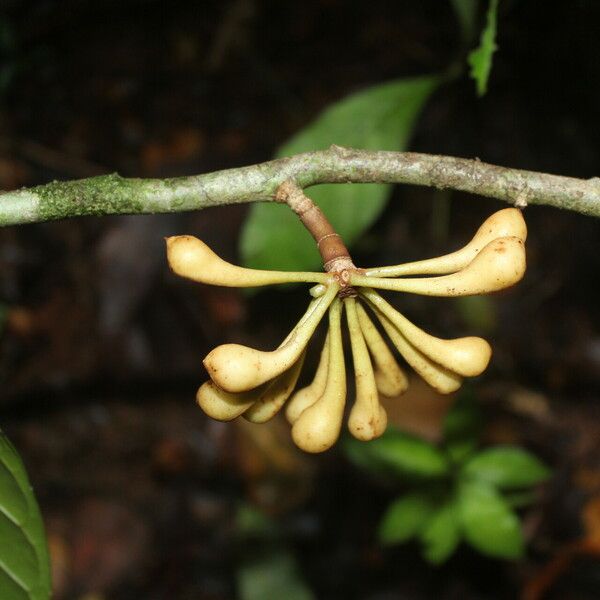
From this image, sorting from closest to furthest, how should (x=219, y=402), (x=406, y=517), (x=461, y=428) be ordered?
(x=219, y=402), (x=406, y=517), (x=461, y=428)

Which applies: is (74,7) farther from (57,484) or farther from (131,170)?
(57,484)

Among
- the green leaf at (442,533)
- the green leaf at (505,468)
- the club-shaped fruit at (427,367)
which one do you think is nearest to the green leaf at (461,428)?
the green leaf at (505,468)

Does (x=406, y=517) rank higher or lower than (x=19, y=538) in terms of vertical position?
higher

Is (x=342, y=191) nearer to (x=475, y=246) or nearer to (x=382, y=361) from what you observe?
(x=382, y=361)

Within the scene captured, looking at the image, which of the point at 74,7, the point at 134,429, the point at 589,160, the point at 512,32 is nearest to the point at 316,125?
the point at 512,32

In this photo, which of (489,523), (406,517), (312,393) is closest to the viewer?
(312,393)

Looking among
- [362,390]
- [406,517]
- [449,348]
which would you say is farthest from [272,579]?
[449,348]

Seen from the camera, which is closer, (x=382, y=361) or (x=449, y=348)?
(x=449, y=348)
